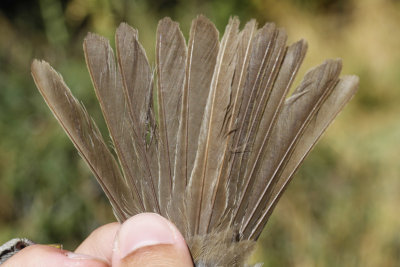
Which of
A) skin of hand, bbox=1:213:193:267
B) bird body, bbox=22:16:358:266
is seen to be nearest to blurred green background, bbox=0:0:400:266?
bird body, bbox=22:16:358:266

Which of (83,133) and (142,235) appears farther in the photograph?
(83,133)

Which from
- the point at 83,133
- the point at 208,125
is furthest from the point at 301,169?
the point at 83,133

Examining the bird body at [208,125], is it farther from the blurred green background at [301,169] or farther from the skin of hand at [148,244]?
the blurred green background at [301,169]

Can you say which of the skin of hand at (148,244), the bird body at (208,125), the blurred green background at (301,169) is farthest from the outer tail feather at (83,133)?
the blurred green background at (301,169)

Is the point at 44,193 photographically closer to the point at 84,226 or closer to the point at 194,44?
the point at 84,226

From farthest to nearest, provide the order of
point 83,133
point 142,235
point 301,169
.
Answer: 1. point 301,169
2. point 83,133
3. point 142,235

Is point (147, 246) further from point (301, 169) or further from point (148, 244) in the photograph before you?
point (301, 169)

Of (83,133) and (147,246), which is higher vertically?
(83,133)
